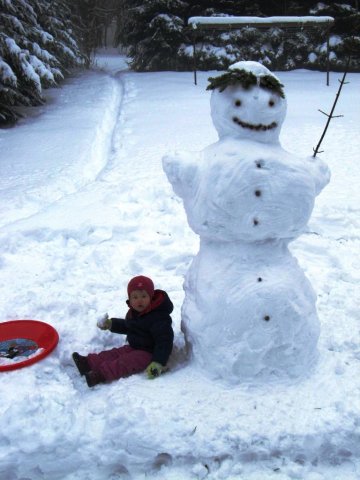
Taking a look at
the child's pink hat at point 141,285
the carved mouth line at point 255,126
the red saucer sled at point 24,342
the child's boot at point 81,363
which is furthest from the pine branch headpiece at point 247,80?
the red saucer sled at point 24,342

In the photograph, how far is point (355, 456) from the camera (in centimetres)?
225

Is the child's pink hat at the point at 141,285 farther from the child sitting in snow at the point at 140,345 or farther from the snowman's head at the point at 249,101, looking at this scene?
the snowman's head at the point at 249,101

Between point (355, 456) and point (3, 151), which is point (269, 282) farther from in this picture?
point (3, 151)

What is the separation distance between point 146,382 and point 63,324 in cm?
84

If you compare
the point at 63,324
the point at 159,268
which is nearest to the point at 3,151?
the point at 159,268

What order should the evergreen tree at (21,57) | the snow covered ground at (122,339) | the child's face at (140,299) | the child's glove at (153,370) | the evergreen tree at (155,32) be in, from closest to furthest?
the snow covered ground at (122,339) → the child's glove at (153,370) → the child's face at (140,299) → the evergreen tree at (21,57) → the evergreen tree at (155,32)

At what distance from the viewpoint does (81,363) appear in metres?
2.61

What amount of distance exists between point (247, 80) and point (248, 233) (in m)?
0.68

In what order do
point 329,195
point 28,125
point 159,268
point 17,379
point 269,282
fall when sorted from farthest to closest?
point 28,125 < point 329,195 < point 159,268 < point 17,379 < point 269,282

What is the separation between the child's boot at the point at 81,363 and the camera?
2602 millimetres

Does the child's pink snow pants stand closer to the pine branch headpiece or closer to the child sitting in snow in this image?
the child sitting in snow

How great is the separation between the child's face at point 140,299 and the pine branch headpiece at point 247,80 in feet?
3.59

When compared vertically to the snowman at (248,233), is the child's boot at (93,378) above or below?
below

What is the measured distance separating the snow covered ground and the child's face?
371 mm
